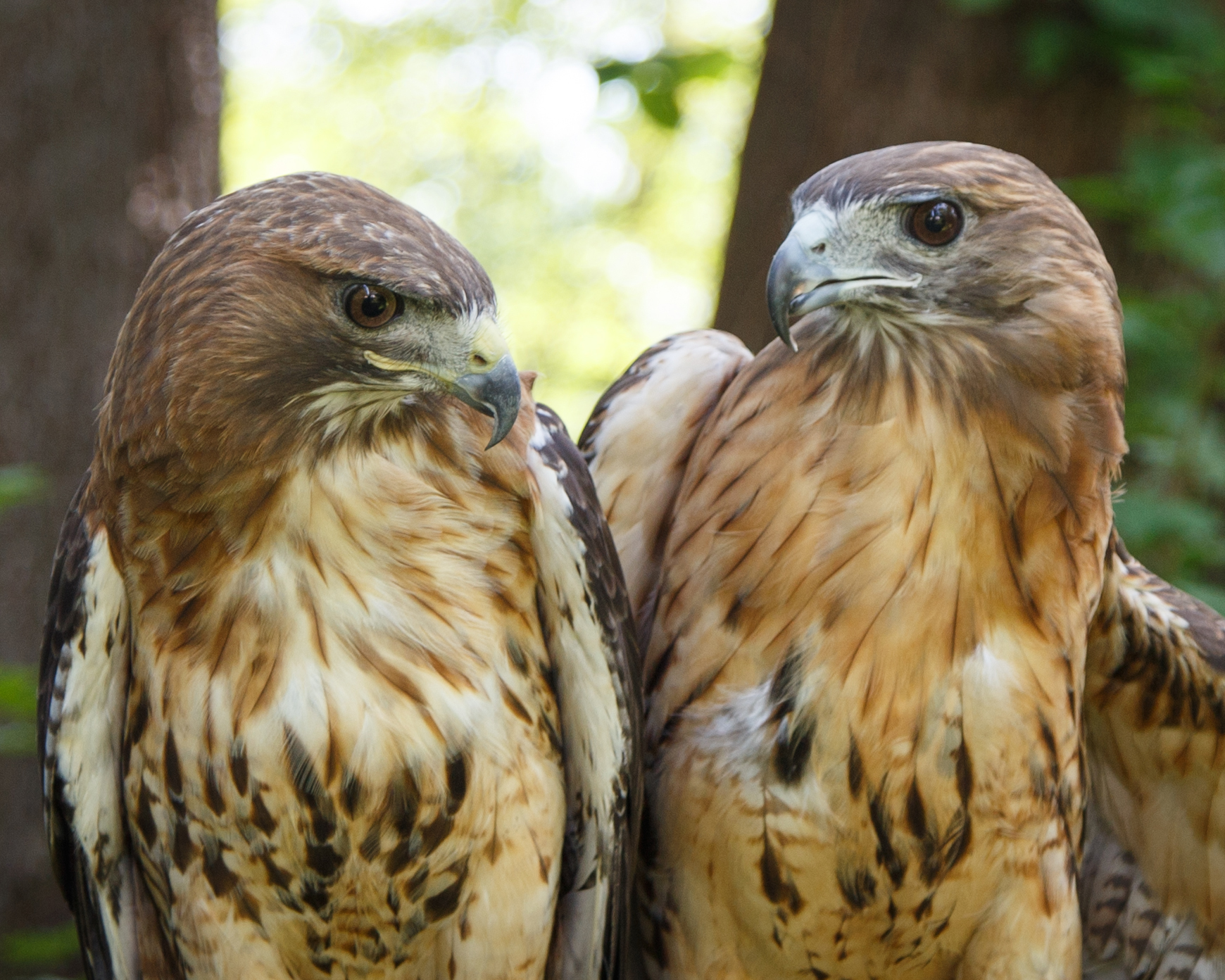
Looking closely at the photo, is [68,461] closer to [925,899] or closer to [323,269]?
[323,269]

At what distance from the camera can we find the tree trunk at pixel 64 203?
5617 millimetres

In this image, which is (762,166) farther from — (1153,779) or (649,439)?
(1153,779)

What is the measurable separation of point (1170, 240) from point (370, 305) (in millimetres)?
3113

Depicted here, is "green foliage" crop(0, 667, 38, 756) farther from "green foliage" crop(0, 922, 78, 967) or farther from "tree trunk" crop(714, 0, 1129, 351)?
"tree trunk" crop(714, 0, 1129, 351)

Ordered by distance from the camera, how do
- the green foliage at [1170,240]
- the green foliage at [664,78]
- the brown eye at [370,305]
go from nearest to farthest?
the brown eye at [370,305] → the green foliage at [1170,240] → the green foliage at [664,78]

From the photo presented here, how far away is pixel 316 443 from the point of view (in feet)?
8.31

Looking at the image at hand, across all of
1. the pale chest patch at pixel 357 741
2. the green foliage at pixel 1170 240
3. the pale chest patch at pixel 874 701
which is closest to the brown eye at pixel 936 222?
the pale chest patch at pixel 874 701

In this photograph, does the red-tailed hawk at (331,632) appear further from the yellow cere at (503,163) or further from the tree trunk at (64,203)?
the yellow cere at (503,163)

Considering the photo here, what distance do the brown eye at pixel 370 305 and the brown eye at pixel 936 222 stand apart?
3.56ft

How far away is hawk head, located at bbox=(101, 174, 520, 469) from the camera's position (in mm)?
2322

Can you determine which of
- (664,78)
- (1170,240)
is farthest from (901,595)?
(664,78)

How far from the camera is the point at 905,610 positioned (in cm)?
274

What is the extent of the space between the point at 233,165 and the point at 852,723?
1815 cm

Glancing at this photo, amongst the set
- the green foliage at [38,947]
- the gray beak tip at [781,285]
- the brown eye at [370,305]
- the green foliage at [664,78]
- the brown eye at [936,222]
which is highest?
the green foliage at [664,78]
